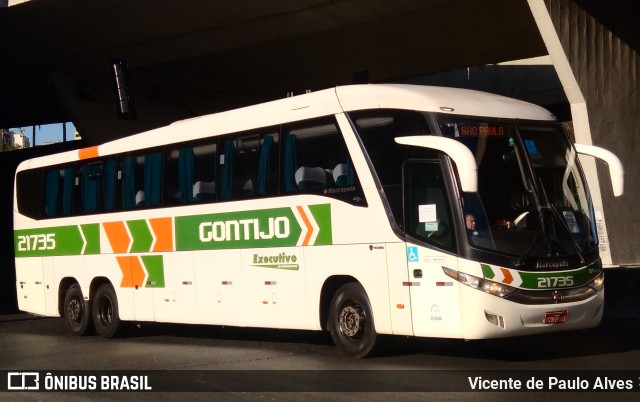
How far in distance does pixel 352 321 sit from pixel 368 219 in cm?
134

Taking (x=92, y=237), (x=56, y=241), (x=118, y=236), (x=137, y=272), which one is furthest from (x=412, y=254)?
(x=56, y=241)

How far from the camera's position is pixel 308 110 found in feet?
46.0

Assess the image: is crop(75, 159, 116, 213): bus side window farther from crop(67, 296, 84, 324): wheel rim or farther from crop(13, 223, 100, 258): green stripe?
crop(67, 296, 84, 324): wheel rim

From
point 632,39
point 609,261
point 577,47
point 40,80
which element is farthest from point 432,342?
point 40,80

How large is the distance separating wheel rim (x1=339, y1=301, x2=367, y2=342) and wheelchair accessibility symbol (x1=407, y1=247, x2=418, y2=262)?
1.17 m

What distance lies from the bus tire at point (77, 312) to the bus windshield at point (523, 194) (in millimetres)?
9107

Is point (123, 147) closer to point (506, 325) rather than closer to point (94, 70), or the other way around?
point (506, 325)

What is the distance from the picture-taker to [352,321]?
1329 cm

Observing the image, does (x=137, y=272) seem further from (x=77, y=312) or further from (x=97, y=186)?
(x=77, y=312)

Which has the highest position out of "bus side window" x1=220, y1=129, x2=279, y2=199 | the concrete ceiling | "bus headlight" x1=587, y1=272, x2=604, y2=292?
the concrete ceiling

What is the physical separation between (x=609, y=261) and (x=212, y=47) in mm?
15025

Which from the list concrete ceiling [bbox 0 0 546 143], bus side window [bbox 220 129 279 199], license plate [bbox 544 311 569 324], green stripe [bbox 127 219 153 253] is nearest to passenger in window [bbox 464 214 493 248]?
license plate [bbox 544 311 569 324]

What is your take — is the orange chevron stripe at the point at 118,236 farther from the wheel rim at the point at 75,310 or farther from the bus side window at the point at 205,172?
the bus side window at the point at 205,172

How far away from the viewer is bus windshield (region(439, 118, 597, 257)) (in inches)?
469
